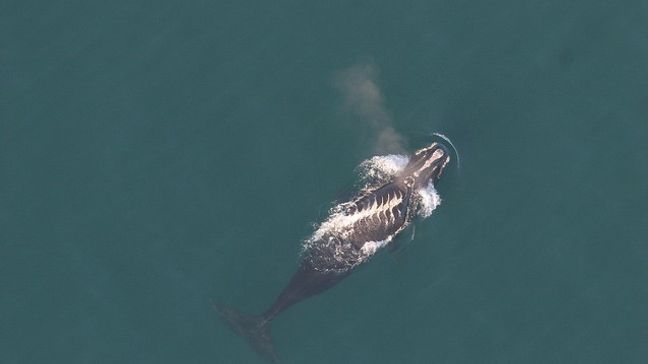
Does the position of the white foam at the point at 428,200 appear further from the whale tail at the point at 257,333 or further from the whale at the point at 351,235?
the whale tail at the point at 257,333

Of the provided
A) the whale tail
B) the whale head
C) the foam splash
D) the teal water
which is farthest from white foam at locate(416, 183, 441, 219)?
the whale tail

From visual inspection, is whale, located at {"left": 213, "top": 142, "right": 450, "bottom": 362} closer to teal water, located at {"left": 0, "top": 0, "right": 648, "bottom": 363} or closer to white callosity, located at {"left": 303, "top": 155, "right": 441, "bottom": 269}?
white callosity, located at {"left": 303, "top": 155, "right": 441, "bottom": 269}

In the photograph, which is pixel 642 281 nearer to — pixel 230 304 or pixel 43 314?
pixel 230 304

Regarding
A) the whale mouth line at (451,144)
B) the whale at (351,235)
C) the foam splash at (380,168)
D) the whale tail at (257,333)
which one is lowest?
the whale tail at (257,333)

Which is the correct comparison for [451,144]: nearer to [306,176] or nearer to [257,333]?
[306,176]

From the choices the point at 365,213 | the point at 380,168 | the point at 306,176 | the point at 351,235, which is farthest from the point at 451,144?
the point at 306,176

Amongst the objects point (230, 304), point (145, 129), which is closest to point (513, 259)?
point (230, 304)

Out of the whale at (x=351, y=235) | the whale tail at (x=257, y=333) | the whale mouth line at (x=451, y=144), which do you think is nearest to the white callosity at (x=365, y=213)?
the whale at (x=351, y=235)
